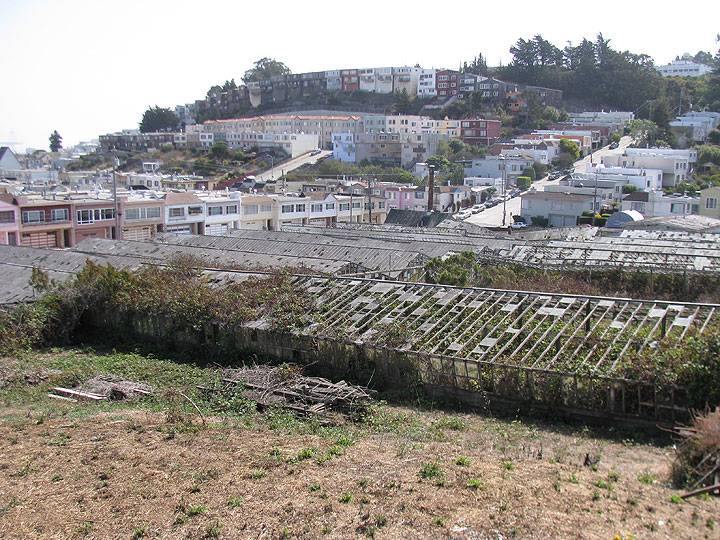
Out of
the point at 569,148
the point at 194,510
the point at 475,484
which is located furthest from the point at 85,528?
the point at 569,148

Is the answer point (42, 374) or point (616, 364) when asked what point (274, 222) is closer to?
point (42, 374)

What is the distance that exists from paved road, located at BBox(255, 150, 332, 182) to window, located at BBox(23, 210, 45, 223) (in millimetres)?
A: 36142

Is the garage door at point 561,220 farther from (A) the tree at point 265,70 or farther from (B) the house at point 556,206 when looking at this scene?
(A) the tree at point 265,70

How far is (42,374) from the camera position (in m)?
16.8

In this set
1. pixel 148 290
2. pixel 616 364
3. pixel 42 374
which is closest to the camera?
pixel 616 364

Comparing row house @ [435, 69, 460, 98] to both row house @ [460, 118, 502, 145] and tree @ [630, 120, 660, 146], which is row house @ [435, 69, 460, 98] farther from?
tree @ [630, 120, 660, 146]

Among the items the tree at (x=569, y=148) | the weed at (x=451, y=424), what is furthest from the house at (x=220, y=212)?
the weed at (x=451, y=424)

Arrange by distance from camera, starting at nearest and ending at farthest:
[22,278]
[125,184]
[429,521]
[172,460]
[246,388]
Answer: [429,521]
[172,460]
[246,388]
[22,278]
[125,184]

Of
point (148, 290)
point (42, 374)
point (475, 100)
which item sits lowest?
point (42, 374)

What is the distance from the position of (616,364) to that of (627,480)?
368 cm

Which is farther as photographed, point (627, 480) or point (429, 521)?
point (627, 480)

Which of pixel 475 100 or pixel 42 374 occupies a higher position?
pixel 475 100

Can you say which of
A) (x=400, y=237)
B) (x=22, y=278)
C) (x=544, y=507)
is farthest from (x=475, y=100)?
(x=544, y=507)

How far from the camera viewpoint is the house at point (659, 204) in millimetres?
46812
